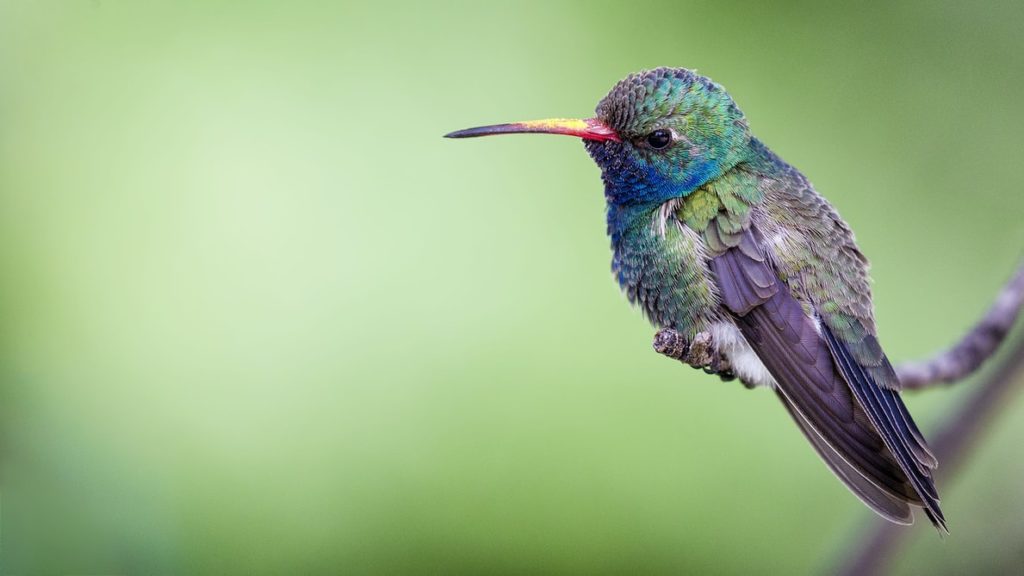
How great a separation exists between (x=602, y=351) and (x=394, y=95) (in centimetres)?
147

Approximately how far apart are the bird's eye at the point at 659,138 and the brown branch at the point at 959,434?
1091 mm

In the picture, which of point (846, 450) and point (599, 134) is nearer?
point (846, 450)

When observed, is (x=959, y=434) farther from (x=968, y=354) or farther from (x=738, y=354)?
(x=738, y=354)

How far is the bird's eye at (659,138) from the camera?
2.70 m

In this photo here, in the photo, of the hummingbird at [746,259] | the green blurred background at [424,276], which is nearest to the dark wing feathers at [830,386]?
the hummingbird at [746,259]

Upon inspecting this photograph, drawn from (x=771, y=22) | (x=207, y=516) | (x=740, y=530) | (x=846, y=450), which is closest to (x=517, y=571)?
(x=740, y=530)

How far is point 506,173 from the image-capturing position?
4449mm

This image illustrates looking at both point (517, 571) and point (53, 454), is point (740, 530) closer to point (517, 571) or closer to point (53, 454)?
point (517, 571)

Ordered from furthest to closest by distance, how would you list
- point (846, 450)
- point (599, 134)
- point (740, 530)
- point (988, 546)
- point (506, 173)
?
point (506, 173) < point (740, 530) < point (988, 546) < point (599, 134) < point (846, 450)

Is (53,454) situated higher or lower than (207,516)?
higher

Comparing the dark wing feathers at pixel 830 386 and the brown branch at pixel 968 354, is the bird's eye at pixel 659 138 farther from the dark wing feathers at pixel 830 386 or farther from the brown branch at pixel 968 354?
the brown branch at pixel 968 354

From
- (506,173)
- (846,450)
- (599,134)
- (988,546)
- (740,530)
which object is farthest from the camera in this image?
(506,173)

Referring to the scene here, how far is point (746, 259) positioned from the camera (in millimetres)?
2715

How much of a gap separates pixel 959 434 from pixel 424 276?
228 cm
